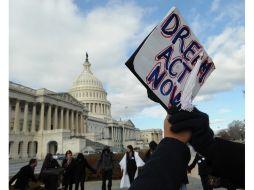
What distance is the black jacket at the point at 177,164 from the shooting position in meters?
1.15

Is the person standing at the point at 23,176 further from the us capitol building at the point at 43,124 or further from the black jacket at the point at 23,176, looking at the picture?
the us capitol building at the point at 43,124

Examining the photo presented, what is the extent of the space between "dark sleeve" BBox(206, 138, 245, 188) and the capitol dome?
124125 mm

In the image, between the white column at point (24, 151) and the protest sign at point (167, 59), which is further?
the white column at point (24, 151)

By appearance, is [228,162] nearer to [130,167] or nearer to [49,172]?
[49,172]

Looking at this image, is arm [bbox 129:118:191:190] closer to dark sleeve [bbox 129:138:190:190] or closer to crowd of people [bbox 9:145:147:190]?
dark sleeve [bbox 129:138:190:190]

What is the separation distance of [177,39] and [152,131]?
550 feet

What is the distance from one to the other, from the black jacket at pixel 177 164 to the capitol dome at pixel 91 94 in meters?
124

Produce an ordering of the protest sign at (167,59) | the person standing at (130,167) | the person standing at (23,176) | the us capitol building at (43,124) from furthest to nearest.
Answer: the us capitol building at (43,124), the person standing at (130,167), the person standing at (23,176), the protest sign at (167,59)

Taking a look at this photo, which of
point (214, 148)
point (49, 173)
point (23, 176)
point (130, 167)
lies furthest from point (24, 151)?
point (214, 148)

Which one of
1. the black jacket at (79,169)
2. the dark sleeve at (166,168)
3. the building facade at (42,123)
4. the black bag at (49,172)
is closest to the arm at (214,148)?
the dark sleeve at (166,168)

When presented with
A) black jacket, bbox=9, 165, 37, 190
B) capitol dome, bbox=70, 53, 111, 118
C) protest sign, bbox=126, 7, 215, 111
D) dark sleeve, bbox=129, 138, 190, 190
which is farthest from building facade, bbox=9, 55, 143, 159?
dark sleeve, bbox=129, 138, 190, 190

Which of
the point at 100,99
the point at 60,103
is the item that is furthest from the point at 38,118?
the point at 100,99

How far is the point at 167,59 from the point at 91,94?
125 meters

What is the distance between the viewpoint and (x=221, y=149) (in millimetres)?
1437
